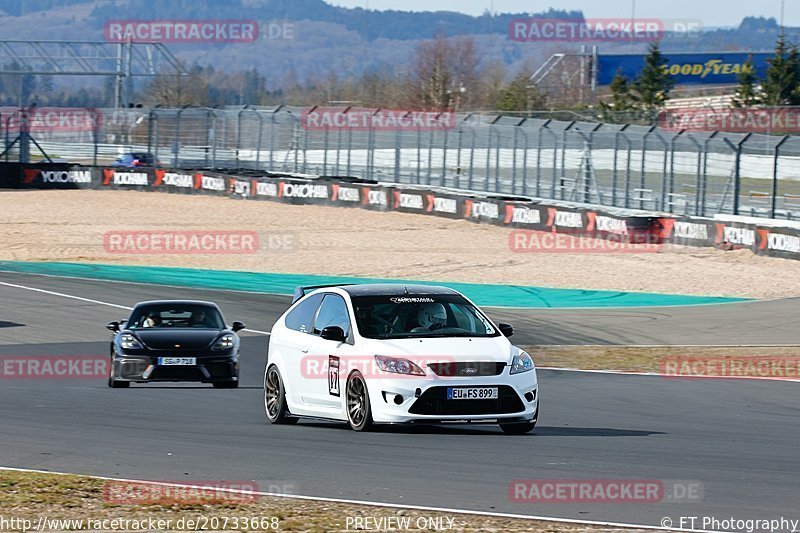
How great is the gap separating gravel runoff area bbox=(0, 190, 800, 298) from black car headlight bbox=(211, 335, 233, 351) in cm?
1577

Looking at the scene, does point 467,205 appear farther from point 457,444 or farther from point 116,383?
point 457,444

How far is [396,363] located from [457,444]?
87 cm

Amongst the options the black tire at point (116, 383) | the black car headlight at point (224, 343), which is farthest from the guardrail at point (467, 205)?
the black tire at point (116, 383)

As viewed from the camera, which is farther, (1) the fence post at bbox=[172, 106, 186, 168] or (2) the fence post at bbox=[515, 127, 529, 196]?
(1) the fence post at bbox=[172, 106, 186, 168]

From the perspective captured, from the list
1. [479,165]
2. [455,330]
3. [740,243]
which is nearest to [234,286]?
[740,243]

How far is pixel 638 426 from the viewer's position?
12.6 meters

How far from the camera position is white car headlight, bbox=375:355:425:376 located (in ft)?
36.1

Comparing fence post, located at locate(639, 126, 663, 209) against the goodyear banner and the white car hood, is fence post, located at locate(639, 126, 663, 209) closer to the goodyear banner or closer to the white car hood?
the white car hood

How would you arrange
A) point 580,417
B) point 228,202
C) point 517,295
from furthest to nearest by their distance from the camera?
1. point 228,202
2. point 517,295
3. point 580,417

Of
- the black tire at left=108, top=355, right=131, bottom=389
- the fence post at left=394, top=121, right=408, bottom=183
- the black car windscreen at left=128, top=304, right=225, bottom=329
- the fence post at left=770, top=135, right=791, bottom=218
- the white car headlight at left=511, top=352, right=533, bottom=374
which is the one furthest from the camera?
the fence post at left=394, top=121, right=408, bottom=183

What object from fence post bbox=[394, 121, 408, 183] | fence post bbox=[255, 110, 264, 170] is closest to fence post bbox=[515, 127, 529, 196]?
fence post bbox=[394, 121, 408, 183]

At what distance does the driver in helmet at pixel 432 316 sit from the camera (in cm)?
1170

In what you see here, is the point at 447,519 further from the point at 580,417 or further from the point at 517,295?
the point at 517,295

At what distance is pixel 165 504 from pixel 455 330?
13.5 ft
